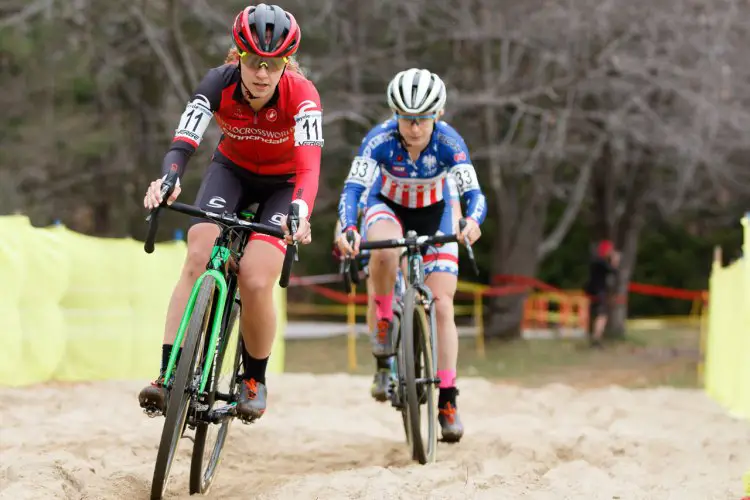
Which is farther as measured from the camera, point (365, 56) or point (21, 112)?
point (21, 112)

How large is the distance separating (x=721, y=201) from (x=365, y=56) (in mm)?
15116

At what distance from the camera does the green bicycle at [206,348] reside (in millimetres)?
5016

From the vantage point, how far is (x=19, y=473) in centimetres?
550

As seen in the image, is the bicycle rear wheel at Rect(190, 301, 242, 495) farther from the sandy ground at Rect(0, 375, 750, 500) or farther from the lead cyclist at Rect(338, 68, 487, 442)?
the lead cyclist at Rect(338, 68, 487, 442)

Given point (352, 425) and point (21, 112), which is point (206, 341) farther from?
point (21, 112)

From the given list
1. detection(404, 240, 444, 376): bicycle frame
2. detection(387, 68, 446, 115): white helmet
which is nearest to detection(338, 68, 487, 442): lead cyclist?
detection(387, 68, 446, 115): white helmet

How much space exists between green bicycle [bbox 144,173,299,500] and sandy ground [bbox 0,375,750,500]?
0.49 m

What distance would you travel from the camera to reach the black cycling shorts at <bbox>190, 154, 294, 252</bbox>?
231 inches

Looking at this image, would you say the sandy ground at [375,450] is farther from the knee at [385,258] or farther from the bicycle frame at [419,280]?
the knee at [385,258]

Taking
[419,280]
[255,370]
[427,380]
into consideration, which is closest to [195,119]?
[255,370]

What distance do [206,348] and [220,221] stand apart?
601 millimetres

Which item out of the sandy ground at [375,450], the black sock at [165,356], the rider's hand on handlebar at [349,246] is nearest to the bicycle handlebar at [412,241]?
the rider's hand on handlebar at [349,246]

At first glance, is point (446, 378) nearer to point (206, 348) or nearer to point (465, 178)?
point (465, 178)

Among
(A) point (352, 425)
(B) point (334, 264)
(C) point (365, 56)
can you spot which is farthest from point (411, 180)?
(B) point (334, 264)
